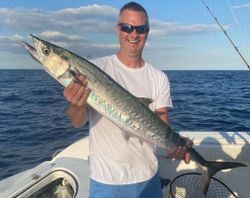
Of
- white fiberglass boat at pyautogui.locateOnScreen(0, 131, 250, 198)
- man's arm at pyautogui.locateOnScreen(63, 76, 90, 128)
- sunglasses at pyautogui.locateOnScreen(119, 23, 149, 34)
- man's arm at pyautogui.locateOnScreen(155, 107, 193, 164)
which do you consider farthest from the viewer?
white fiberglass boat at pyautogui.locateOnScreen(0, 131, 250, 198)

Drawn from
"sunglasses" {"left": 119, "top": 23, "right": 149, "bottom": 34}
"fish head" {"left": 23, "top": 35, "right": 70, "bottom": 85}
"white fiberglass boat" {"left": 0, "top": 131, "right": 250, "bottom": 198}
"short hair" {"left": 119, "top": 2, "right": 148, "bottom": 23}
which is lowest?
"white fiberglass boat" {"left": 0, "top": 131, "right": 250, "bottom": 198}

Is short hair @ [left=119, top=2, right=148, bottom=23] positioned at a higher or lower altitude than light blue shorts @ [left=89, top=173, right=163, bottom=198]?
higher

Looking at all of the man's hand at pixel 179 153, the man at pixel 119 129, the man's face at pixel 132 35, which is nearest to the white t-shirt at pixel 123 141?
the man at pixel 119 129

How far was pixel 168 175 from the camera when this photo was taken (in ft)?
16.8

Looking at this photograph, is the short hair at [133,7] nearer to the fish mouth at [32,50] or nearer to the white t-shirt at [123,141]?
the white t-shirt at [123,141]

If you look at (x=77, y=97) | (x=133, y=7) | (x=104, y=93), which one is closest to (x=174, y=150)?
(x=104, y=93)

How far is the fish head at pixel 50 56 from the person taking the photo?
275 cm

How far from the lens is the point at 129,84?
3.00 meters

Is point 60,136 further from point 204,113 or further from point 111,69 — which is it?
point 111,69

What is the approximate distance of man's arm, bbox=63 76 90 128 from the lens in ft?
8.83

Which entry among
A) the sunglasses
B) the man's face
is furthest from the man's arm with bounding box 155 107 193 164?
the sunglasses

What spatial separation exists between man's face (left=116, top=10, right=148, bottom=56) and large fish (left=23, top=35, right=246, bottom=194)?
33 cm

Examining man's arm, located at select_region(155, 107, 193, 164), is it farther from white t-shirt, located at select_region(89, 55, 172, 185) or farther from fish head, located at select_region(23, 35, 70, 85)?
fish head, located at select_region(23, 35, 70, 85)

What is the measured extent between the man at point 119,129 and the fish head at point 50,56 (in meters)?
0.15
